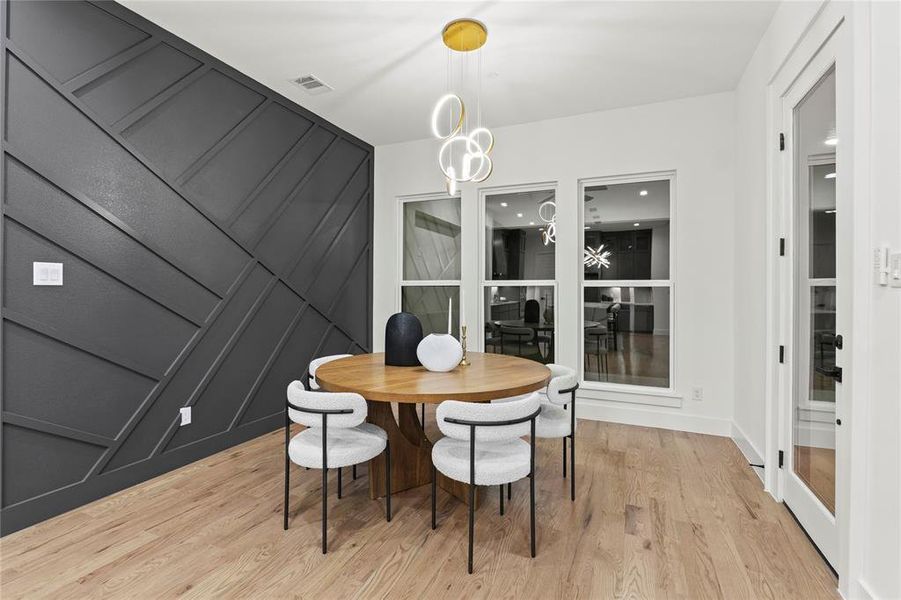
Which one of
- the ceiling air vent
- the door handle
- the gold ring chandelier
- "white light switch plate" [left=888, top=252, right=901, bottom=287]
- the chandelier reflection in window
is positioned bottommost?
the door handle

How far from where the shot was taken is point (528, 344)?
15.4 feet

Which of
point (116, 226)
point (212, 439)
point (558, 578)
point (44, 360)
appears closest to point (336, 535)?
point (558, 578)

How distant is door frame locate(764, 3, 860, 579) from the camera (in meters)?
1.69

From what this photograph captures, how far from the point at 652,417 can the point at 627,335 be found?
2.63ft

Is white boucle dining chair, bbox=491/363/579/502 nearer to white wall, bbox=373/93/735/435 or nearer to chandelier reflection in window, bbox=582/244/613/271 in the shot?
white wall, bbox=373/93/735/435

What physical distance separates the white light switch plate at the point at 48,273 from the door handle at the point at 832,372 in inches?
150

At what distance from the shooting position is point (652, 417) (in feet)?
13.0

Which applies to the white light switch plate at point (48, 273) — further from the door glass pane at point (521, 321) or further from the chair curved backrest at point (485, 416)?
the door glass pane at point (521, 321)

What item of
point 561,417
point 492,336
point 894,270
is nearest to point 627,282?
point 492,336

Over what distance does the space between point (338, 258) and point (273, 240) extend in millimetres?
933

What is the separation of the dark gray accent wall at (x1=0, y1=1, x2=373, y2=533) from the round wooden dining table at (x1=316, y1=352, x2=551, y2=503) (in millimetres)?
1110

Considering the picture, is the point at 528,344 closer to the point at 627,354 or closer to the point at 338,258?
the point at 627,354

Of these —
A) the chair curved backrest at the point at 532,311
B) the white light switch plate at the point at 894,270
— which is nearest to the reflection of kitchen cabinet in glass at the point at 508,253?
the chair curved backrest at the point at 532,311

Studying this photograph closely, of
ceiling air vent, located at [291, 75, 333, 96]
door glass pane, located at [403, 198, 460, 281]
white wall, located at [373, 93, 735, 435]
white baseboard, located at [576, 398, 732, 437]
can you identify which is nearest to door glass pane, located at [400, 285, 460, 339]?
door glass pane, located at [403, 198, 460, 281]
